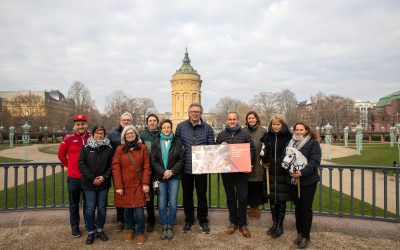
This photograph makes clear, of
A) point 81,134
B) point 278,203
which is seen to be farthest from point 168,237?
point 81,134

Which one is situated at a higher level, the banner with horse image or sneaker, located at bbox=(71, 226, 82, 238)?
the banner with horse image

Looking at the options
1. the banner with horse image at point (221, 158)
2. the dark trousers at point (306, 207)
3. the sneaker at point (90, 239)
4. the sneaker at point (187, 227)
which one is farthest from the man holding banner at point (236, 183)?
the sneaker at point (90, 239)

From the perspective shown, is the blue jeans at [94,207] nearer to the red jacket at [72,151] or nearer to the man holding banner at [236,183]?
the red jacket at [72,151]

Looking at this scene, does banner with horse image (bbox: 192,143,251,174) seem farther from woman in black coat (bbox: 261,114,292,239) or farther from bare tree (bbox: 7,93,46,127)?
bare tree (bbox: 7,93,46,127)

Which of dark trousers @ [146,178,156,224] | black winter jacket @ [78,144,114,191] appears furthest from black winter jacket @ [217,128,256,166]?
black winter jacket @ [78,144,114,191]

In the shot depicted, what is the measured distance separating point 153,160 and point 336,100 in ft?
254

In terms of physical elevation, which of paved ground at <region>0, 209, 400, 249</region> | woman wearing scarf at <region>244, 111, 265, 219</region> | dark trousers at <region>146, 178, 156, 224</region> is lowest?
paved ground at <region>0, 209, 400, 249</region>

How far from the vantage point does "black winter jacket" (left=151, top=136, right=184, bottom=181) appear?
4.53 m

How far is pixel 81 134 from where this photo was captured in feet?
15.6

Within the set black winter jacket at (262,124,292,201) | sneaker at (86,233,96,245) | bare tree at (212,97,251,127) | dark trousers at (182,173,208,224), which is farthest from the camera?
bare tree at (212,97,251,127)

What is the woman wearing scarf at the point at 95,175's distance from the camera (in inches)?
172

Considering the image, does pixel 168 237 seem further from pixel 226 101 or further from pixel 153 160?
pixel 226 101

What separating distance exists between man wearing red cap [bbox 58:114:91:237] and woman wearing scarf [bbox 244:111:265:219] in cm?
292

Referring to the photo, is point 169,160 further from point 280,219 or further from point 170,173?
point 280,219
